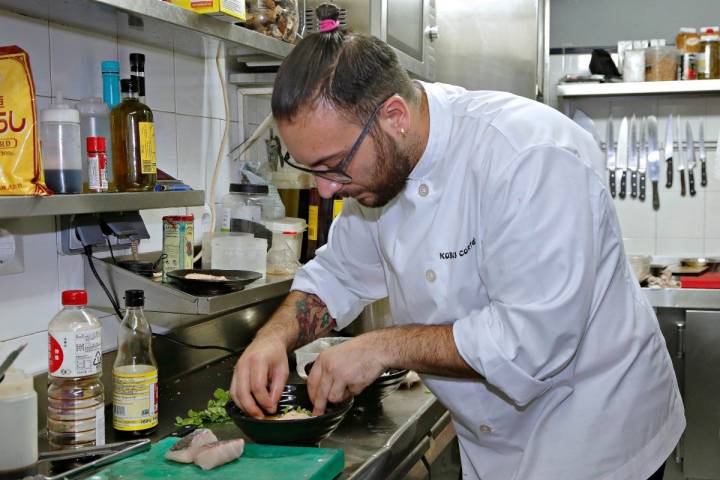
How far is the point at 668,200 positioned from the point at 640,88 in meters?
0.60

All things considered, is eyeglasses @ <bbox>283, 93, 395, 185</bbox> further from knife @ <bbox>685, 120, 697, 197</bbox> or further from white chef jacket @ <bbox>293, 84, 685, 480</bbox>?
knife @ <bbox>685, 120, 697, 197</bbox>

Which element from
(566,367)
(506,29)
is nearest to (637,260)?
(506,29)

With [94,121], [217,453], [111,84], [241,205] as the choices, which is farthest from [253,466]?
[241,205]

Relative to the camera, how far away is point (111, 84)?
1685mm

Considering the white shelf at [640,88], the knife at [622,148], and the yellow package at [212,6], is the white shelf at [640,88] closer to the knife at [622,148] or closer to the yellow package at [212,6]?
the knife at [622,148]

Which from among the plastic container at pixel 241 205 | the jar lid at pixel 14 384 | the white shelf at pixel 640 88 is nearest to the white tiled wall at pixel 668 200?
the white shelf at pixel 640 88

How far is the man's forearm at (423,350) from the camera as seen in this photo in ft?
4.28

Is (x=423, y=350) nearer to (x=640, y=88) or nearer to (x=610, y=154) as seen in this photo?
(x=640, y=88)

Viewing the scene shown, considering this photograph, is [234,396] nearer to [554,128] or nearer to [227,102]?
[554,128]

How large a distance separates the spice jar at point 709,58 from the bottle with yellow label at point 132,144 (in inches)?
109

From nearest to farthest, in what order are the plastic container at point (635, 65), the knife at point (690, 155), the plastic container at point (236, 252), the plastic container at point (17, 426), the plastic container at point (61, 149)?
the plastic container at point (17, 426), the plastic container at point (61, 149), the plastic container at point (236, 252), the plastic container at point (635, 65), the knife at point (690, 155)

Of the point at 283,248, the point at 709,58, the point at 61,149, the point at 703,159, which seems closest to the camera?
the point at 61,149

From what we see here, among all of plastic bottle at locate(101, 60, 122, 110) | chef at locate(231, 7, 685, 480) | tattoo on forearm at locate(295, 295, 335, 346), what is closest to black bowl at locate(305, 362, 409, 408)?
tattoo on forearm at locate(295, 295, 335, 346)

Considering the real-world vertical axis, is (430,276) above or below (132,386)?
above
